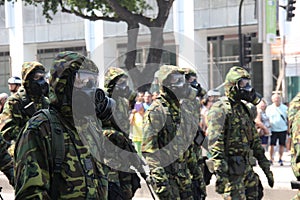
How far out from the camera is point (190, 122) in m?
7.64

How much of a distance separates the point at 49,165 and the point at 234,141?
423 cm

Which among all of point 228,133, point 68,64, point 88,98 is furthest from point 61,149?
point 228,133

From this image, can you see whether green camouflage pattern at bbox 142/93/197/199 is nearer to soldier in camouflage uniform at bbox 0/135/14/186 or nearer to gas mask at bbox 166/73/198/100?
gas mask at bbox 166/73/198/100

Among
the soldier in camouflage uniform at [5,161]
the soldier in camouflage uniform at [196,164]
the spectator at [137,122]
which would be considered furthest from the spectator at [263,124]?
the soldier in camouflage uniform at [5,161]

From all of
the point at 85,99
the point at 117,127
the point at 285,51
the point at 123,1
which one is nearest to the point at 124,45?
the point at 285,51

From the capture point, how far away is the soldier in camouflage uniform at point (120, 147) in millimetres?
7863

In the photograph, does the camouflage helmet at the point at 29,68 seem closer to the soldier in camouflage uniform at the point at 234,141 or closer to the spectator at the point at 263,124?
the soldier in camouflage uniform at the point at 234,141

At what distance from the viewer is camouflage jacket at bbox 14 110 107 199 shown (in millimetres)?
3898

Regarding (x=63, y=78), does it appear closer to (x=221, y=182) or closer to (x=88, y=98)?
(x=88, y=98)

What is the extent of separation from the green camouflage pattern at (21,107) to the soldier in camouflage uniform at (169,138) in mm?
1585

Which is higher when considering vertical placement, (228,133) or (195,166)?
(228,133)

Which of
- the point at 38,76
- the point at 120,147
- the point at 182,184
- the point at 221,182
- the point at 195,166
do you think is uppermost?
the point at 38,76

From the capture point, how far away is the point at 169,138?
23.4 ft

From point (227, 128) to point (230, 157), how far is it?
0.32m
